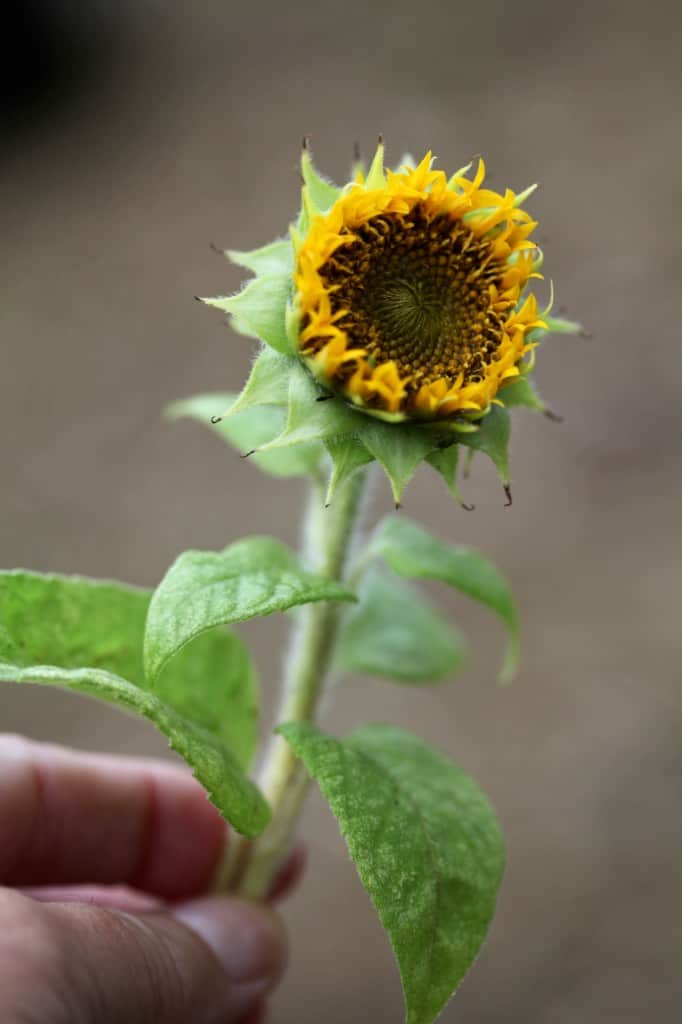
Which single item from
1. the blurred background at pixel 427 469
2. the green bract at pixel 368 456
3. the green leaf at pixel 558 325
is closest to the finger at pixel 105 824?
the green bract at pixel 368 456

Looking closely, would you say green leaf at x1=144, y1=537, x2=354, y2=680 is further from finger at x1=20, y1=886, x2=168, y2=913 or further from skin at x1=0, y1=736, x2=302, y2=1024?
finger at x1=20, y1=886, x2=168, y2=913

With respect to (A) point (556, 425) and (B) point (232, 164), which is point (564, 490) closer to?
(A) point (556, 425)

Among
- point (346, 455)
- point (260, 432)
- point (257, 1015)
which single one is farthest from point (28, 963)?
point (257, 1015)

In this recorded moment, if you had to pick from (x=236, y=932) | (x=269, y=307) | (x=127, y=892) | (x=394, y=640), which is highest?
(x=269, y=307)

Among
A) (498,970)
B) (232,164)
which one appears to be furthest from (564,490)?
(232,164)

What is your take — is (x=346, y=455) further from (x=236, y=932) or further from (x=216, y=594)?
(x=236, y=932)

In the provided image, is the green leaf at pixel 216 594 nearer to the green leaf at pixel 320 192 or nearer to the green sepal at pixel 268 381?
the green sepal at pixel 268 381
